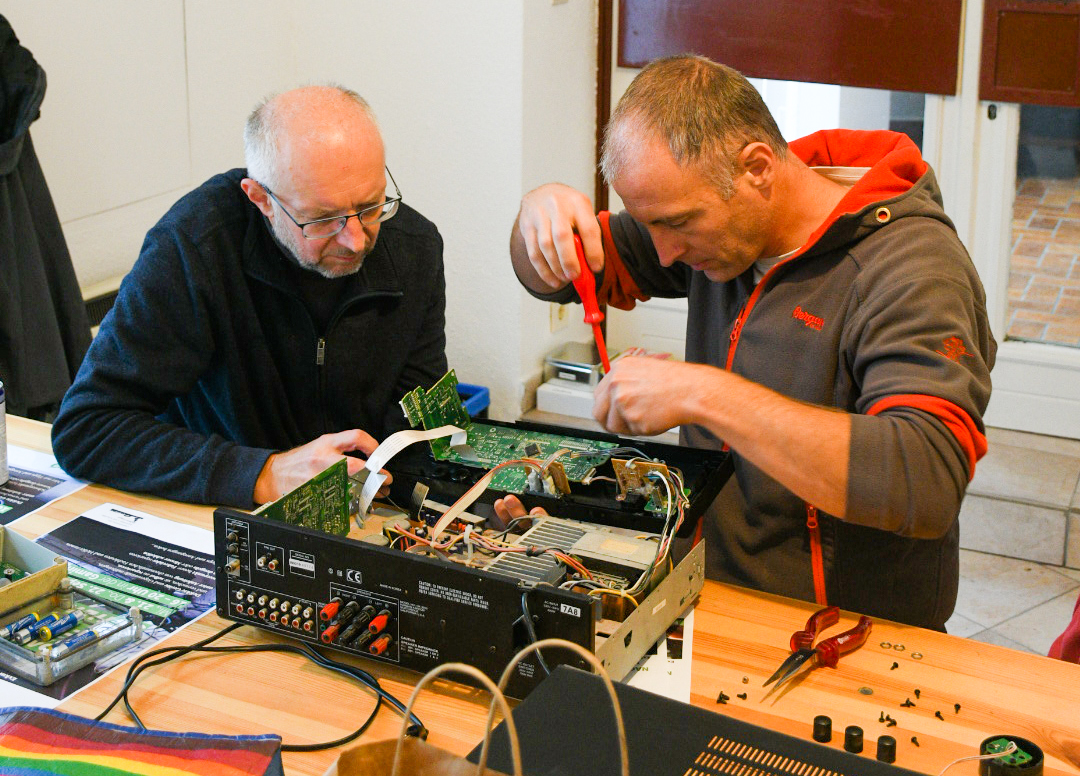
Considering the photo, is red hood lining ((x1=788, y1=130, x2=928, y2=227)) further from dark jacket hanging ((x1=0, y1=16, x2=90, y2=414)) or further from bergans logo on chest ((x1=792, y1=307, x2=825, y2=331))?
dark jacket hanging ((x1=0, y1=16, x2=90, y2=414))

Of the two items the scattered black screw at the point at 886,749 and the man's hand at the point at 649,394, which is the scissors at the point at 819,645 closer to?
the scattered black screw at the point at 886,749

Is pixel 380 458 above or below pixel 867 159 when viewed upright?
below

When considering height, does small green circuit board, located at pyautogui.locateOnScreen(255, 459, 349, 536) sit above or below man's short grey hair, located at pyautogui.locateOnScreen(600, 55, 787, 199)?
below

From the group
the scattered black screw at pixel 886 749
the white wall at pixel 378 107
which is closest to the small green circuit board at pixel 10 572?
the scattered black screw at pixel 886 749

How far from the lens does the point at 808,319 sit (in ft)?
5.41

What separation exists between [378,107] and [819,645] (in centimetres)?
269

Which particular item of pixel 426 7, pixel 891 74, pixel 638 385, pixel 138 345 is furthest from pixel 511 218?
pixel 638 385

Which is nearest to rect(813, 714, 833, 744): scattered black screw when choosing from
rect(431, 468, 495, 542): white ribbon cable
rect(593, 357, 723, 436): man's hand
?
rect(593, 357, 723, 436): man's hand

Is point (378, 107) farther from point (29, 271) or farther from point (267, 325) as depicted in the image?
point (267, 325)

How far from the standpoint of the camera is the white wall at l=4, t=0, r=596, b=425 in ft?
9.88

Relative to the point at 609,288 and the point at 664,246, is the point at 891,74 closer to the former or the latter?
the point at 609,288

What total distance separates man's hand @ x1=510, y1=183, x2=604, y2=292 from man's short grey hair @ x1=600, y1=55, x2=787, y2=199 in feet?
0.66

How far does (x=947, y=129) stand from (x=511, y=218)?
134cm

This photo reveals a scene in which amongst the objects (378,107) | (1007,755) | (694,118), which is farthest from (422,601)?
(378,107)
